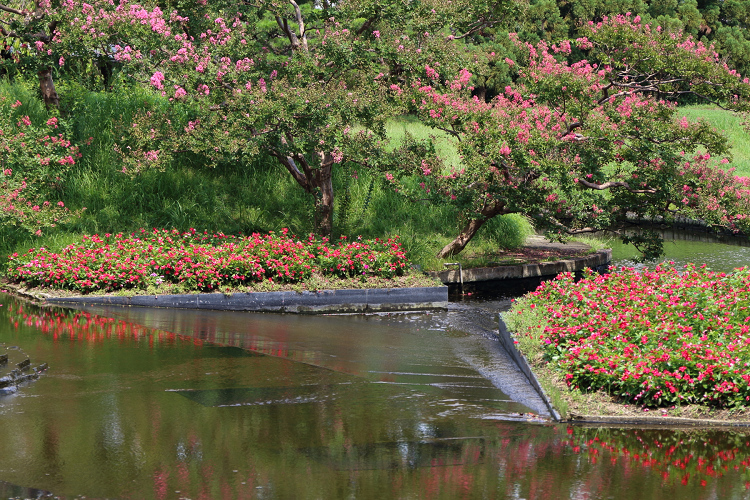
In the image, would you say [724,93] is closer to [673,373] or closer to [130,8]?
[673,373]

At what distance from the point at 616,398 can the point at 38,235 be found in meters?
11.2

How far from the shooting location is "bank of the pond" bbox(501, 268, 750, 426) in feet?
25.3

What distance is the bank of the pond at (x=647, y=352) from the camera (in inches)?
304

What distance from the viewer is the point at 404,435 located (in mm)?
7230

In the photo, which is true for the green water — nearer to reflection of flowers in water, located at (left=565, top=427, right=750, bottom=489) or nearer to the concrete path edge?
the concrete path edge

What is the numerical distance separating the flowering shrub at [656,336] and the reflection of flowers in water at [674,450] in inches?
21.5

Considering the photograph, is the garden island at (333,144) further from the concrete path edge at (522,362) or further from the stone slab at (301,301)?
the concrete path edge at (522,362)

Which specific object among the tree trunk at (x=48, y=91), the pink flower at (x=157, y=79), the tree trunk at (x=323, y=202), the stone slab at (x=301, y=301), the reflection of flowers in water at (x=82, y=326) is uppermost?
the tree trunk at (x=48, y=91)

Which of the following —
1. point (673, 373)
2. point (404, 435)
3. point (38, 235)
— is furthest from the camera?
point (38, 235)

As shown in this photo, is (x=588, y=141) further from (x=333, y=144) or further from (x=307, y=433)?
(x=307, y=433)

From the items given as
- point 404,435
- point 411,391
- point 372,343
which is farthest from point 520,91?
point 404,435

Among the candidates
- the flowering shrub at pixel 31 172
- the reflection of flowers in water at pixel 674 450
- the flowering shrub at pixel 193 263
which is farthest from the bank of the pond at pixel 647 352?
the flowering shrub at pixel 31 172

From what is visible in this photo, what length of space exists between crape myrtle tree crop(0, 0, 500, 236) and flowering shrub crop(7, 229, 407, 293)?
5.29 feet

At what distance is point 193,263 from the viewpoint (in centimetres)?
1427
